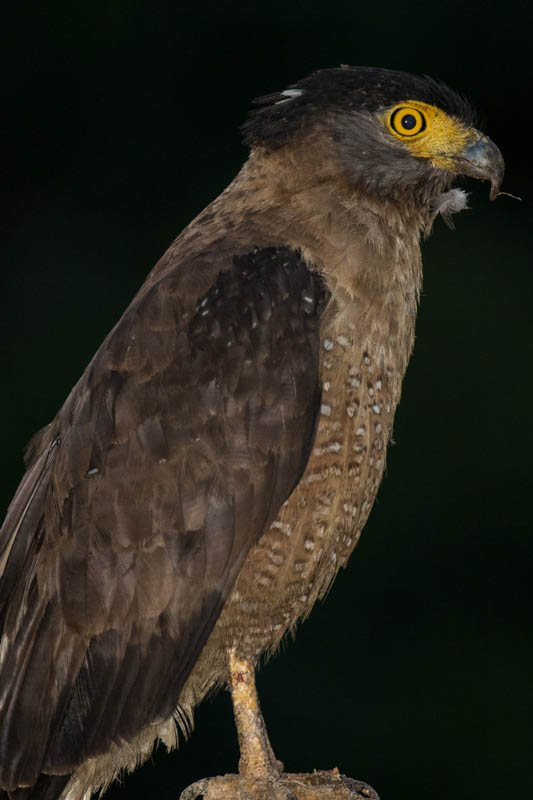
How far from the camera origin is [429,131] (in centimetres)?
322

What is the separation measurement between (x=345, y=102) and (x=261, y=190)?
10.7 inches

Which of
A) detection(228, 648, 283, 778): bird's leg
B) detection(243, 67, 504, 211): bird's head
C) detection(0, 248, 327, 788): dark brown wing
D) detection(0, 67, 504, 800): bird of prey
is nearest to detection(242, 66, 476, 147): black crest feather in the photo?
detection(243, 67, 504, 211): bird's head

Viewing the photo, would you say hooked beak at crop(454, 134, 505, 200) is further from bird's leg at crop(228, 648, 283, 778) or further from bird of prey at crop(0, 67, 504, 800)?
bird's leg at crop(228, 648, 283, 778)

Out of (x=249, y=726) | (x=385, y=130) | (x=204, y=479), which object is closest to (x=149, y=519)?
(x=204, y=479)

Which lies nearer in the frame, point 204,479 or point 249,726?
point 204,479

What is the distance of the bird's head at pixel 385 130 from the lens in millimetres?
3158

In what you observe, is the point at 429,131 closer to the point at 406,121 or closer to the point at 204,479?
the point at 406,121

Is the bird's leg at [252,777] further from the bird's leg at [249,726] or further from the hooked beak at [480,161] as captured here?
the hooked beak at [480,161]

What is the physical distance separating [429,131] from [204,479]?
966 millimetres

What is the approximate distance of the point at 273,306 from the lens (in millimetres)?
2951

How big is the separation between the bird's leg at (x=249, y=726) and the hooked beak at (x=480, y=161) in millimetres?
1195

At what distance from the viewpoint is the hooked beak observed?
10.6 feet

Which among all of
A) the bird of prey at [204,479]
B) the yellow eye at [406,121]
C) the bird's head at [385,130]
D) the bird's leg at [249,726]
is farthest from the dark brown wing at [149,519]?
the yellow eye at [406,121]

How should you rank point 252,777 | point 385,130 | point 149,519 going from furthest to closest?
point 385,130, point 252,777, point 149,519
